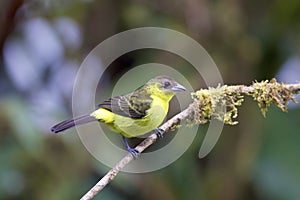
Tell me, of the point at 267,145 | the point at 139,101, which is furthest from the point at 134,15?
the point at 139,101

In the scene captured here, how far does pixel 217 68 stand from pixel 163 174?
729 mm

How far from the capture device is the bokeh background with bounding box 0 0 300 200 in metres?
3.32

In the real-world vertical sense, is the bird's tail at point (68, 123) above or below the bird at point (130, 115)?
below

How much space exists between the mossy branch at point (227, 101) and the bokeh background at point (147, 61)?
1310 mm

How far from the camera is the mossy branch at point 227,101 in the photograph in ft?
5.94

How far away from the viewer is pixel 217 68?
3.69 m

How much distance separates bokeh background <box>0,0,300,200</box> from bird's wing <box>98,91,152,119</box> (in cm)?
83

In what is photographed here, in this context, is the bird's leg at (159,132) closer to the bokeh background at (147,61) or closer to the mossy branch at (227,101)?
the mossy branch at (227,101)

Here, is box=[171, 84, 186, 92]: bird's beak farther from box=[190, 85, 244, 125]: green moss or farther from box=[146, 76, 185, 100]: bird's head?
box=[190, 85, 244, 125]: green moss

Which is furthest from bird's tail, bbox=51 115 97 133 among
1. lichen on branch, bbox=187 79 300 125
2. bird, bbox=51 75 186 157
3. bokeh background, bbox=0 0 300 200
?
bokeh background, bbox=0 0 300 200

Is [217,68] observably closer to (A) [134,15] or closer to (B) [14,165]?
(A) [134,15]

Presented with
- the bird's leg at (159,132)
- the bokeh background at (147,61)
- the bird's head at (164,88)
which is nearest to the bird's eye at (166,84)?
the bird's head at (164,88)

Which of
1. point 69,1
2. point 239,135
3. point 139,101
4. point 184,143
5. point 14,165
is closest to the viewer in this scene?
point 139,101

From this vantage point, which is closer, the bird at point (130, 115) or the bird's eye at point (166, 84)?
the bird at point (130, 115)
